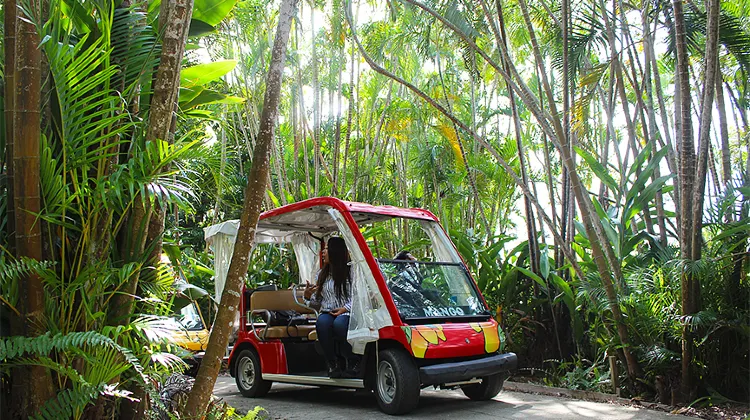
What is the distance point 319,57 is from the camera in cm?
1684

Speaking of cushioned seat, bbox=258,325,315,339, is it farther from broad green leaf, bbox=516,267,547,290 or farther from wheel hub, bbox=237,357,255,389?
broad green leaf, bbox=516,267,547,290

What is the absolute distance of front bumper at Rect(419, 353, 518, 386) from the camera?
5844 mm

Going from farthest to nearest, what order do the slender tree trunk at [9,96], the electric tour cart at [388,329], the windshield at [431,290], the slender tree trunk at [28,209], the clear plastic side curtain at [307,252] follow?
the clear plastic side curtain at [307,252]
the windshield at [431,290]
the electric tour cart at [388,329]
the slender tree trunk at [9,96]
the slender tree trunk at [28,209]

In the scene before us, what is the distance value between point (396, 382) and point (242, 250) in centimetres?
240

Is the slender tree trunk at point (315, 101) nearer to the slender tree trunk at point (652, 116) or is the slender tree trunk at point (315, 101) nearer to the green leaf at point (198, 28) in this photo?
the slender tree trunk at point (652, 116)

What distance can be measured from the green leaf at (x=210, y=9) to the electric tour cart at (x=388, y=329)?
8.34 feet

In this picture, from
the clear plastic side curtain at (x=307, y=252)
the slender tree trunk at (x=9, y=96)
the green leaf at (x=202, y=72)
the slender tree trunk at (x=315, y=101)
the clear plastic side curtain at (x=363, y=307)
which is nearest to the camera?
the slender tree trunk at (x=9, y=96)

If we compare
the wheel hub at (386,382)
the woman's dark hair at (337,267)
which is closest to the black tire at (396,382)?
the wheel hub at (386,382)

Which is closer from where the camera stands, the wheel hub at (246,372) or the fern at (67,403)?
the fern at (67,403)

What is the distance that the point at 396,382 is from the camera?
5934 mm

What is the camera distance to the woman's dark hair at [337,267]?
7.21 m

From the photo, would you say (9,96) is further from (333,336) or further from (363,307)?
(333,336)

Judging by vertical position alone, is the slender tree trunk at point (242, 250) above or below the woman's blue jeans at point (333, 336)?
above

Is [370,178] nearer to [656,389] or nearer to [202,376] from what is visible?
[656,389]
